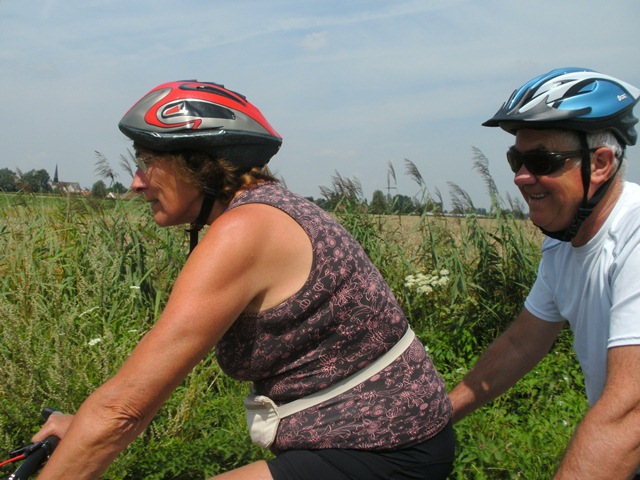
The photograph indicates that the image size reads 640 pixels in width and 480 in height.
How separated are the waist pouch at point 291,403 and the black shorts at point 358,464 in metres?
0.11

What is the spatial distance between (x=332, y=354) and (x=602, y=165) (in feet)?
3.36

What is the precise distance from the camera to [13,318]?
4332 millimetres

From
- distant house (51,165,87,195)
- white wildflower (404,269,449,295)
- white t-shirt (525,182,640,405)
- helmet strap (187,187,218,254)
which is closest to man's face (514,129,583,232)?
white t-shirt (525,182,640,405)

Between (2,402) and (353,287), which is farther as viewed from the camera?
(2,402)

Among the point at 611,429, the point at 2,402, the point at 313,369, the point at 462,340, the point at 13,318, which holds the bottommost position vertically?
the point at 462,340

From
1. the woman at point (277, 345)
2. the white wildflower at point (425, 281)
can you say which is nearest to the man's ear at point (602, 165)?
the woman at point (277, 345)

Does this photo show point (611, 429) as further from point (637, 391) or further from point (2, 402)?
point (2, 402)

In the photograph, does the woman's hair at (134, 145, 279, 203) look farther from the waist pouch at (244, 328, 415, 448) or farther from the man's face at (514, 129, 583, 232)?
the man's face at (514, 129, 583, 232)

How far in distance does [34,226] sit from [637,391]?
626cm

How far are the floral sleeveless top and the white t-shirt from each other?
550 millimetres

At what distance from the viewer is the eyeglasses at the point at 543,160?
7.32 feet

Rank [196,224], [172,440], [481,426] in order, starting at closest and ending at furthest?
1. [196,224]
2. [172,440]
3. [481,426]

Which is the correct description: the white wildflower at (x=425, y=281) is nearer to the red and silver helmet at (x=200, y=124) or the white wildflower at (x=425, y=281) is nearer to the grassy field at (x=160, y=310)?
the grassy field at (x=160, y=310)

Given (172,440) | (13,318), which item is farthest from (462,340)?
(13,318)
